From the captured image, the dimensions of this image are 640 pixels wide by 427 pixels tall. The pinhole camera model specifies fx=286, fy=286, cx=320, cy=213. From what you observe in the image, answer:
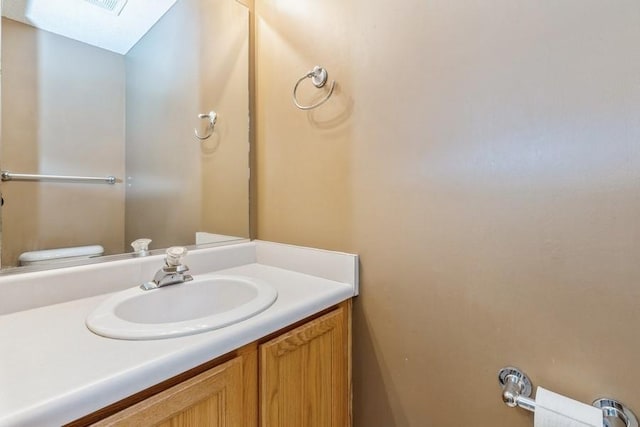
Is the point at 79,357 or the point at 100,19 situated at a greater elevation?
the point at 100,19

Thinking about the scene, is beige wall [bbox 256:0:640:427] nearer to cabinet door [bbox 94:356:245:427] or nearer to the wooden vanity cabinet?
the wooden vanity cabinet

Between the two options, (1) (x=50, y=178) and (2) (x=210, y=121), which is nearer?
(1) (x=50, y=178)

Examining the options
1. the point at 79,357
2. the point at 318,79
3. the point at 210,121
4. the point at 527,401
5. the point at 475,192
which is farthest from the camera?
the point at 210,121

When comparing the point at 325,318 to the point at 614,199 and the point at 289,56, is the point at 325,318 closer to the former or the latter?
the point at 614,199

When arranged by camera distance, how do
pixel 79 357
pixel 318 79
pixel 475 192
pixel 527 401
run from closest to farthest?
pixel 79 357
pixel 527 401
pixel 475 192
pixel 318 79

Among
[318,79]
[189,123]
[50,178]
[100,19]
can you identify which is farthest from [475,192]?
[100,19]

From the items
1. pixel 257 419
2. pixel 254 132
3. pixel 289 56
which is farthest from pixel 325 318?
pixel 289 56

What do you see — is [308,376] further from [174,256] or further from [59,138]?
[59,138]

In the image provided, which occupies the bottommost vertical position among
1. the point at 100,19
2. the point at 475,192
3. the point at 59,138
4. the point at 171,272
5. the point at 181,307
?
the point at 181,307

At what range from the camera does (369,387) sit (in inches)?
36.9

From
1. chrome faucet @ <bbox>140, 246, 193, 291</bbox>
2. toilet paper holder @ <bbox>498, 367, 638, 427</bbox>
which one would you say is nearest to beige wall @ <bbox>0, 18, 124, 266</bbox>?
chrome faucet @ <bbox>140, 246, 193, 291</bbox>

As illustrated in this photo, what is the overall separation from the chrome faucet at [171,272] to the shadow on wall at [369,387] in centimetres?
58

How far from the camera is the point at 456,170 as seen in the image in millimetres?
756

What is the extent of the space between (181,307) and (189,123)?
2.99ft
